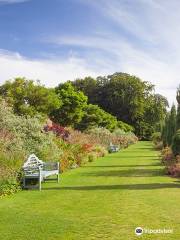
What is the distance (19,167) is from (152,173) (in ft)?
20.7

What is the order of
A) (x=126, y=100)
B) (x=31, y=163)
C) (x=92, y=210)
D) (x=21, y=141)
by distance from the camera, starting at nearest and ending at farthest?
(x=92, y=210) → (x=31, y=163) → (x=21, y=141) → (x=126, y=100)

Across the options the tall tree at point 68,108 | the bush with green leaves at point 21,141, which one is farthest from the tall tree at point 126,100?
the bush with green leaves at point 21,141

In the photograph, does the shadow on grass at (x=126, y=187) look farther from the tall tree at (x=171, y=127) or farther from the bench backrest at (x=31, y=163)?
the tall tree at (x=171, y=127)

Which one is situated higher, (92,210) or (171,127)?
(171,127)

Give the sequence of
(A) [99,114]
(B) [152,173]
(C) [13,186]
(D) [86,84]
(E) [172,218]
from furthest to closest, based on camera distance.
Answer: (D) [86,84]
(A) [99,114]
(B) [152,173]
(C) [13,186]
(E) [172,218]

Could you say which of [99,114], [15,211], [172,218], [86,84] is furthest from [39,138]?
[86,84]

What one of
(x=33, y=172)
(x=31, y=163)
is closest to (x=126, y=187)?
(x=33, y=172)

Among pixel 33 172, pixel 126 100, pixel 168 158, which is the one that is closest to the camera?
pixel 33 172

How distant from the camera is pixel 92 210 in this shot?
10.9 metres

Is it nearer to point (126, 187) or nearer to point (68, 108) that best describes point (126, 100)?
point (68, 108)

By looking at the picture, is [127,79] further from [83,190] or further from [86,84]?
[83,190]

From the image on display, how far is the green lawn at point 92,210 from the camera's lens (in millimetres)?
8781

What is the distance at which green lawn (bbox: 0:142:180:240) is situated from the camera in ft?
28.8

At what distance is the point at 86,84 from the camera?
305ft
